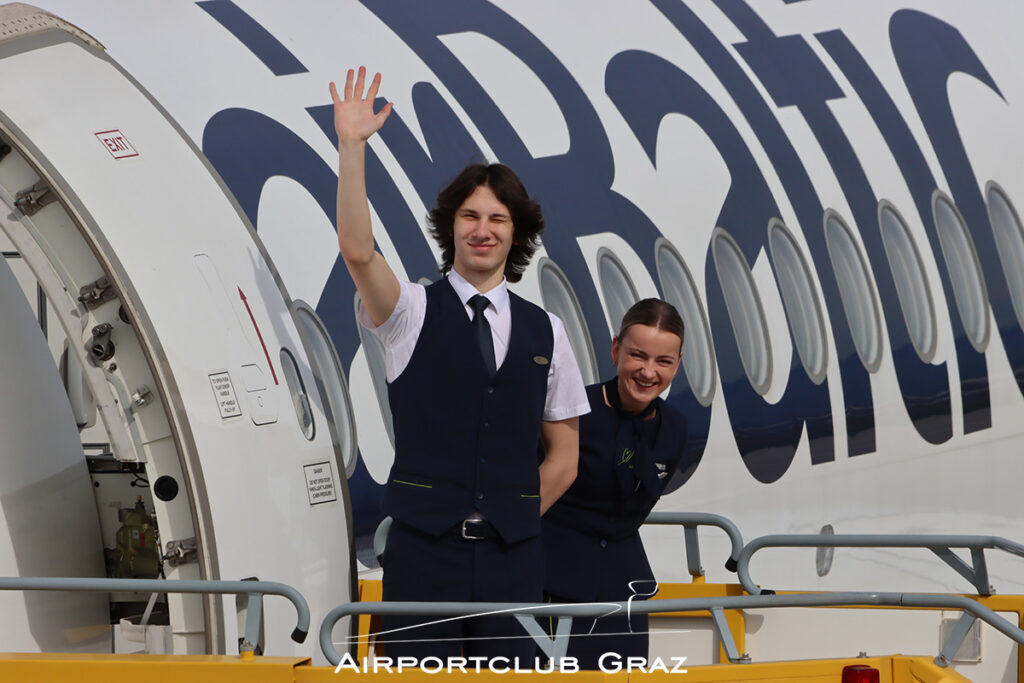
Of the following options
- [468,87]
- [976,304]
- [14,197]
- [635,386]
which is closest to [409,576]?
[635,386]

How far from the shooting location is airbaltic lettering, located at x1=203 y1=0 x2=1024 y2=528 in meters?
5.07

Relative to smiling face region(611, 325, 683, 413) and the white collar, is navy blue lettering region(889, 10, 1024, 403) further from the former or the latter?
the white collar

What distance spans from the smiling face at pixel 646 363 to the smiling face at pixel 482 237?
506 millimetres

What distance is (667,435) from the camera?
3564 millimetres

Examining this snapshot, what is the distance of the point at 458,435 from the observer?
116 inches

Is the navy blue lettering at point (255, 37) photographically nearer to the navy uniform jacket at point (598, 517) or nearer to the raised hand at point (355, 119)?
the raised hand at point (355, 119)

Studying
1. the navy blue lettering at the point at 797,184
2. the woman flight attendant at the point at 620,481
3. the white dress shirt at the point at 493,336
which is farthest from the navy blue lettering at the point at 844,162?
the white dress shirt at the point at 493,336

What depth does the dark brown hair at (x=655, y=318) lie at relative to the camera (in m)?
3.50

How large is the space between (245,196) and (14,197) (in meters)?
1.15

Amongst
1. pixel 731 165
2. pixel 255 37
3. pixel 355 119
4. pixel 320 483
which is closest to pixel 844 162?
pixel 731 165

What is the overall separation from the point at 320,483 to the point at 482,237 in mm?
1493

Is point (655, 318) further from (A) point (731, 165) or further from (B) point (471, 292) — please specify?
(A) point (731, 165)

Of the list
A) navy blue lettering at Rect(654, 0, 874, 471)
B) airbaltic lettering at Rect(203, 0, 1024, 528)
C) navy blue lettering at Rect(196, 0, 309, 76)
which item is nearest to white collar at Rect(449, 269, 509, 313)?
airbaltic lettering at Rect(203, 0, 1024, 528)

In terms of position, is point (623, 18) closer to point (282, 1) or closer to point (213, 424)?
point (282, 1)
